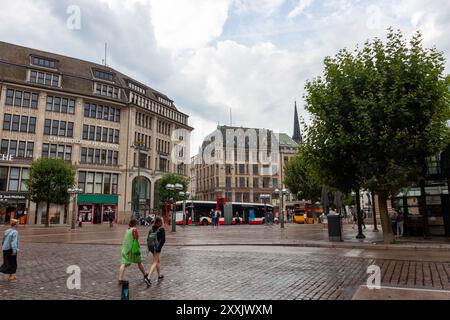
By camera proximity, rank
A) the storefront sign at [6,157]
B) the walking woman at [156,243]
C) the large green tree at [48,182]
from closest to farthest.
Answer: the walking woman at [156,243], the large green tree at [48,182], the storefront sign at [6,157]

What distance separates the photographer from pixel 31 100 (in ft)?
158

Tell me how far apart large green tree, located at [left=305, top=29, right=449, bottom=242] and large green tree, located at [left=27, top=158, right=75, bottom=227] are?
1269 inches

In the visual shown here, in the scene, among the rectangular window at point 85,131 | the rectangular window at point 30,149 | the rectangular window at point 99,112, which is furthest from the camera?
the rectangular window at point 99,112

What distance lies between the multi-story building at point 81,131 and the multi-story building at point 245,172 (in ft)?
90.5

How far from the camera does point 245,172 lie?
89.4 metres

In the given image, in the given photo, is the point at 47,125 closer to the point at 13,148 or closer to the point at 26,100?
the point at 26,100

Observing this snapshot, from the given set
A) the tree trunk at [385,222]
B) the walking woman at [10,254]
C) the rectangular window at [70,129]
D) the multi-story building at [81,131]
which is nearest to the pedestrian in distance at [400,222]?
the tree trunk at [385,222]

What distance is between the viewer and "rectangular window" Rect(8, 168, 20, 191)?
4552 cm

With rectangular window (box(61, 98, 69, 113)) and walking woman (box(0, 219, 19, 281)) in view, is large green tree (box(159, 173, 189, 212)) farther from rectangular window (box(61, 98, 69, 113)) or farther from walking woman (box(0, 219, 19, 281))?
walking woman (box(0, 219, 19, 281))

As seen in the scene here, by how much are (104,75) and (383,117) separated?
49.7 metres

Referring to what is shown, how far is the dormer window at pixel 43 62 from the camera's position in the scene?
1950 inches

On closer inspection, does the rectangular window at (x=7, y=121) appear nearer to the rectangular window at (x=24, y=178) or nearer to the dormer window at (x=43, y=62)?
the rectangular window at (x=24, y=178)
